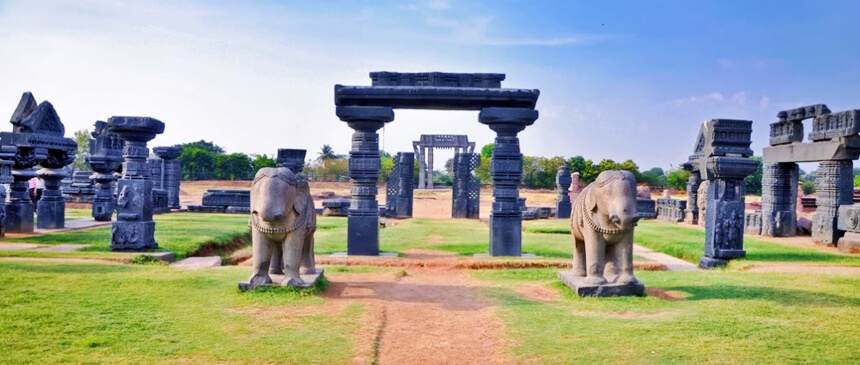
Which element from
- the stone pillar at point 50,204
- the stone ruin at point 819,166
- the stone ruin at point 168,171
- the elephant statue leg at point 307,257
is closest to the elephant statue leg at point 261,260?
the elephant statue leg at point 307,257

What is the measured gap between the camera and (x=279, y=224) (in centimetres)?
615

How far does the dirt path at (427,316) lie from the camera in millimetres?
4277

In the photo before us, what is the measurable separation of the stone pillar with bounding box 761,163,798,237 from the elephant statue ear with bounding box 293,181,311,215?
1398 centimetres

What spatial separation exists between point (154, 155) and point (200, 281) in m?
18.5

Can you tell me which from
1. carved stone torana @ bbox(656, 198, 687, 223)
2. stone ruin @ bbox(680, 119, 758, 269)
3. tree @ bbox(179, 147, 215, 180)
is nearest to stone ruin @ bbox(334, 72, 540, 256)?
stone ruin @ bbox(680, 119, 758, 269)

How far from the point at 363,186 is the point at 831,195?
455 inches

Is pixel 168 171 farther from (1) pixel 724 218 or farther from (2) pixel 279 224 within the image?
(1) pixel 724 218

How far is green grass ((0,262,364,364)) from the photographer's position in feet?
13.0

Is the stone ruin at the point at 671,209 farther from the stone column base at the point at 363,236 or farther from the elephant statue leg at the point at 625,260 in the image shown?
the elephant statue leg at the point at 625,260

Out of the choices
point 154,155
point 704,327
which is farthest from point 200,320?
point 154,155

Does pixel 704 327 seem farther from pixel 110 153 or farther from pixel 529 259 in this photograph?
pixel 110 153

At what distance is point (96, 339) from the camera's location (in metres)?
4.22

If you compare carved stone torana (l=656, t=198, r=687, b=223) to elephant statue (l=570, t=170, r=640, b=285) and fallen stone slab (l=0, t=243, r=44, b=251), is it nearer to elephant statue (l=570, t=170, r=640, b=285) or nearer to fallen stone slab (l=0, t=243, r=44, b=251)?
elephant statue (l=570, t=170, r=640, b=285)

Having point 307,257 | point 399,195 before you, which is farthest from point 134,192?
point 399,195
